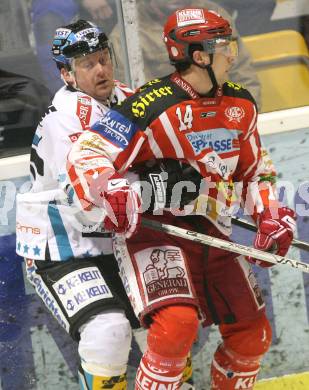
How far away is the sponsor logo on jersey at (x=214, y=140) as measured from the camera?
121 inches

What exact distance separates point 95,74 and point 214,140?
51 centimetres

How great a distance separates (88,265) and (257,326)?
0.64m

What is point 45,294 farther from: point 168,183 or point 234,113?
point 234,113

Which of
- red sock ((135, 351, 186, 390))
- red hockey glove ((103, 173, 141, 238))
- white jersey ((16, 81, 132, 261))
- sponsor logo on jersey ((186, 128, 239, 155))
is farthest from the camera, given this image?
white jersey ((16, 81, 132, 261))

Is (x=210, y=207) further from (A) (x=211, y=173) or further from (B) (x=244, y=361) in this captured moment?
(B) (x=244, y=361)

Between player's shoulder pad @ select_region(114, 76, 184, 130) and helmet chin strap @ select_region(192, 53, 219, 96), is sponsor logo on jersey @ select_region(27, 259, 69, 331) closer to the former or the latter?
player's shoulder pad @ select_region(114, 76, 184, 130)

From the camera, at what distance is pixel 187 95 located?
3059mm

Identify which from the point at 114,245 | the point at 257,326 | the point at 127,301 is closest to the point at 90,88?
the point at 114,245

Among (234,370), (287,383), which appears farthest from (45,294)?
(287,383)

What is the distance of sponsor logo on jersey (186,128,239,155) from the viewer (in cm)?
308

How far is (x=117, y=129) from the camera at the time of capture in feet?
9.85

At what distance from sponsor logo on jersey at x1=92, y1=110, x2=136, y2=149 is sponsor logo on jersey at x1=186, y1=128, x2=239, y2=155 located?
0.21m

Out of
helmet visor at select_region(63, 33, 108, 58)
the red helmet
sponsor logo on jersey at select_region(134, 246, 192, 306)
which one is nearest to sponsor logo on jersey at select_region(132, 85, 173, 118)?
the red helmet

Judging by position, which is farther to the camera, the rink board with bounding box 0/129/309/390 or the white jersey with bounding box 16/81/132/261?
the rink board with bounding box 0/129/309/390
